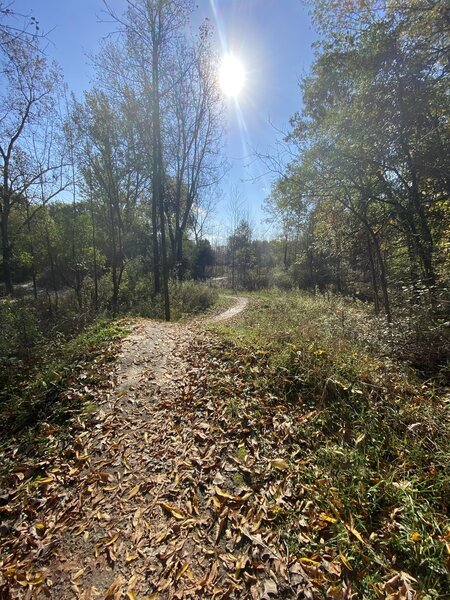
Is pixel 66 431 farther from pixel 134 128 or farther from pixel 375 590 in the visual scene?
pixel 134 128

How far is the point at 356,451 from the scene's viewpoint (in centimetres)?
276

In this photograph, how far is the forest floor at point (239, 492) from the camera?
6.20ft

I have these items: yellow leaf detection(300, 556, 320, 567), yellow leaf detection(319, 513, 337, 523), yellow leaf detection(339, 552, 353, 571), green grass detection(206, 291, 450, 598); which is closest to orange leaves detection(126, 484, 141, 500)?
green grass detection(206, 291, 450, 598)

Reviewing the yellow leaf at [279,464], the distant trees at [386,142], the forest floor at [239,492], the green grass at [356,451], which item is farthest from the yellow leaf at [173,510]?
the distant trees at [386,142]

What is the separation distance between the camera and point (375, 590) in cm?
171

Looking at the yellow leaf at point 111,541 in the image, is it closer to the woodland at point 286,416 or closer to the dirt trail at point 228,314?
the woodland at point 286,416

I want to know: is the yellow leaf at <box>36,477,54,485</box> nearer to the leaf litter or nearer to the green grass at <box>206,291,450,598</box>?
the leaf litter

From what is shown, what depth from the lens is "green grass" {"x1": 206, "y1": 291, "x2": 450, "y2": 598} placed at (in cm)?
190

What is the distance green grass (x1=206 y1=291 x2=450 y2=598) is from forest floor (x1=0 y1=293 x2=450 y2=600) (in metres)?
0.01

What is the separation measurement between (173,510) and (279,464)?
112 centimetres

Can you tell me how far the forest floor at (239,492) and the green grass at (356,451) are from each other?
0.01m

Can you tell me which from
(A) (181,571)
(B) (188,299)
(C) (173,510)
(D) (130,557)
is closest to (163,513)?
(C) (173,510)

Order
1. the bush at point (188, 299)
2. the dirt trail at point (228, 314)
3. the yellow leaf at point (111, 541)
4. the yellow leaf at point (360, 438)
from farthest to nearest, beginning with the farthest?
1. the bush at point (188, 299)
2. the dirt trail at point (228, 314)
3. the yellow leaf at point (360, 438)
4. the yellow leaf at point (111, 541)

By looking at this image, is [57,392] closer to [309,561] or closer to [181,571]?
[181,571]
